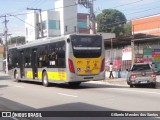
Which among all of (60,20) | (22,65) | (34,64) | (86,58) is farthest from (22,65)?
(60,20)

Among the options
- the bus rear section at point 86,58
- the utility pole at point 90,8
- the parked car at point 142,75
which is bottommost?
the parked car at point 142,75

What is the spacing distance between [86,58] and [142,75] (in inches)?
154

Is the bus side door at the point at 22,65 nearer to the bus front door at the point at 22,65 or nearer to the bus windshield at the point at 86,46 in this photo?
the bus front door at the point at 22,65

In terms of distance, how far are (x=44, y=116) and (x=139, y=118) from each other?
3151mm

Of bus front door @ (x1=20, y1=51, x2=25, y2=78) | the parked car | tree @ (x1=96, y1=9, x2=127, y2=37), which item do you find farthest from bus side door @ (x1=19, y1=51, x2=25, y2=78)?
tree @ (x1=96, y1=9, x2=127, y2=37)

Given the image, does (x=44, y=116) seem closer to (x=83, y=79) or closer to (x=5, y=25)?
(x=83, y=79)

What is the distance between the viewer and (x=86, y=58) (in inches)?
887

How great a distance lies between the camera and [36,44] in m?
26.7

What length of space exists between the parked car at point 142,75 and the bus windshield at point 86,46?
9.01ft

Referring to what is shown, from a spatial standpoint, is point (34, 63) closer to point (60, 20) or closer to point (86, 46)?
point (86, 46)

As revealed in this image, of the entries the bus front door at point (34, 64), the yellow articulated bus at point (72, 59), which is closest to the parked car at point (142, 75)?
the yellow articulated bus at point (72, 59)

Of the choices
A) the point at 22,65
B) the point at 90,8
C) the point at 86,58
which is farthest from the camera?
the point at 90,8

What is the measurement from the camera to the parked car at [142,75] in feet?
77.1

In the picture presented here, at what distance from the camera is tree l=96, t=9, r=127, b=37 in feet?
322
